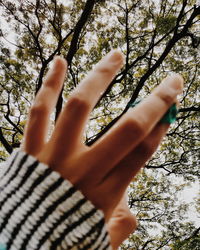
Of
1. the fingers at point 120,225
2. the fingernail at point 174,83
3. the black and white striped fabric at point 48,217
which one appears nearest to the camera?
the black and white striped fabric at point 48,217

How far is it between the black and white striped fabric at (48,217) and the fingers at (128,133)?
14 cm

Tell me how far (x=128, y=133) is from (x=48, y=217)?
1.20ft

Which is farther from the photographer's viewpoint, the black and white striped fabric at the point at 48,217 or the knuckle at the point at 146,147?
the knuckle at the point at 146,147

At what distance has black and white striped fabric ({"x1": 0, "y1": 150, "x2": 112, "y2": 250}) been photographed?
70 centimetres

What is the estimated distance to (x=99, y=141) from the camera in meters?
0.79

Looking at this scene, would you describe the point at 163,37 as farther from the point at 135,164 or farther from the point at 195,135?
the point at 135,164

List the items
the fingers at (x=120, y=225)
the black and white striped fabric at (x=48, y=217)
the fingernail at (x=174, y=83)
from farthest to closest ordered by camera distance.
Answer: the fingers at (x=120, y=225) → the fingernail at (x=174, y=83) → the black and white striped fabric at (x=48, y=217)

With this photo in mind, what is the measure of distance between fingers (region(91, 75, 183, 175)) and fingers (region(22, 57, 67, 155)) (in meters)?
0.21

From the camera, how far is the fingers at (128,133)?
0.75 meters

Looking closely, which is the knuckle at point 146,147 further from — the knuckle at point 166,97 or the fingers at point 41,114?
the fingers at point 41,114

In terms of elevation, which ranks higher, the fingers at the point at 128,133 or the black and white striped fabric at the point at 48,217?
the fingers at the point at 128,133

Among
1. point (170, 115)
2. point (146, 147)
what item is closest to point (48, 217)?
point (146, 147)

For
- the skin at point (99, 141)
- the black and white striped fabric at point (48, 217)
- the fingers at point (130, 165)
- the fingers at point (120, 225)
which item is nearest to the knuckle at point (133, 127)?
the skin at point (99, 141)

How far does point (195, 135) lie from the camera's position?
792 cm
